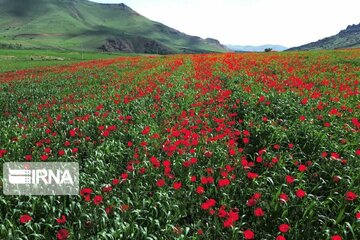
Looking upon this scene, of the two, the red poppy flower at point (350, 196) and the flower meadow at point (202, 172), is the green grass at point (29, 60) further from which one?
the red poppy flower at point (350, 196)

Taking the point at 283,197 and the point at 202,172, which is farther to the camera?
the point at 202,172

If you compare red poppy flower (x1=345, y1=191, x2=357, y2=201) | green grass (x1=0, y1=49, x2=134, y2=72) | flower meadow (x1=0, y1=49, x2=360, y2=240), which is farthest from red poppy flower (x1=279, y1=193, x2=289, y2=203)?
green grass (x1=0, y1=49, x2=134, y2=72)

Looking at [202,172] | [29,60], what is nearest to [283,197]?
[202,172]

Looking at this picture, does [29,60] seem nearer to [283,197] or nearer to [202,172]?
[202,172]

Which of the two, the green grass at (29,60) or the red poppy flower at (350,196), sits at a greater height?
the green grass at (29,60)

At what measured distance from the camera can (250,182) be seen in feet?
21.9

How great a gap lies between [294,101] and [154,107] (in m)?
5.70

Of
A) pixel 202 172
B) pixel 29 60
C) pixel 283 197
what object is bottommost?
pixel 202 172

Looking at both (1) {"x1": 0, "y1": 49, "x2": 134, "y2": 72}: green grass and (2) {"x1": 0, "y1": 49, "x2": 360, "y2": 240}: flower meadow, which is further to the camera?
(1) {"x1": 0, "y1": 49, "x2": 134, "y2": 72}: green grass

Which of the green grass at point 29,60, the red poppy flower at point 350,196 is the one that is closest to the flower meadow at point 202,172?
the red poppy flower at point 350,196

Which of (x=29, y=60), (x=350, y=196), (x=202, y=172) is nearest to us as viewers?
(x=350, y=196)

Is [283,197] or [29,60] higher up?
[29,60]

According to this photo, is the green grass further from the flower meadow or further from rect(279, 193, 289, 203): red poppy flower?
rect(279, 193, 289, 203): red poppy flower

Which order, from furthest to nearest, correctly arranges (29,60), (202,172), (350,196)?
1. (29,60)
2. (202,172)
3. (350,196)
